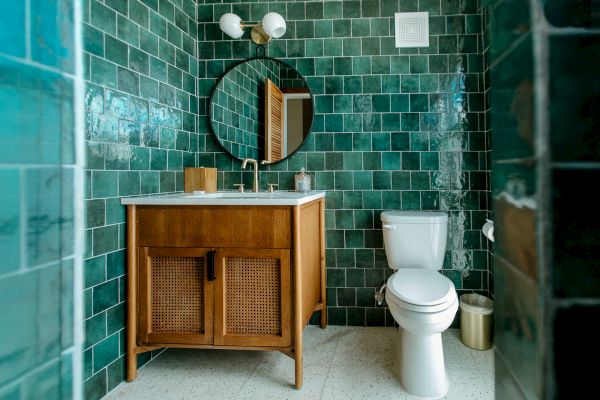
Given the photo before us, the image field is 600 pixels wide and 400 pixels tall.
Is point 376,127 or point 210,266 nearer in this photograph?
point 210,266

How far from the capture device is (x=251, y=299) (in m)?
1.87

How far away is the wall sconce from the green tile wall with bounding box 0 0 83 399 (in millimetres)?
2281

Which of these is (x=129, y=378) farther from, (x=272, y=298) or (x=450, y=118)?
(x=450, y=118)

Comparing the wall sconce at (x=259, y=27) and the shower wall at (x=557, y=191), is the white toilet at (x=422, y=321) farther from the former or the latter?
the wall sconce at (x=259, y=27)

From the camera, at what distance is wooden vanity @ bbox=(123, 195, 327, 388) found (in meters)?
1.83

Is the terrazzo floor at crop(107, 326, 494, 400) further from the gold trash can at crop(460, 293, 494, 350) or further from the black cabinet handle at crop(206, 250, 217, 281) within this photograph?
the black cabinet handle at crop(206, 250, 217, 281)

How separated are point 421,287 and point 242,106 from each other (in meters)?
1.67

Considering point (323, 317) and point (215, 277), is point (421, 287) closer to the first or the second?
point (323, 317)

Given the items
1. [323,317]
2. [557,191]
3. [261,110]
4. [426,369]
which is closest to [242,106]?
[261,110]

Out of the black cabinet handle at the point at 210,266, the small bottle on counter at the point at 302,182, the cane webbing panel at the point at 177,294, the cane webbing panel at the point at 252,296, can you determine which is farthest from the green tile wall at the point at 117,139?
the small bottle on counter at the point at 302,182

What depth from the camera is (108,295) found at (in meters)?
1.83

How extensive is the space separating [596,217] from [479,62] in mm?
2579

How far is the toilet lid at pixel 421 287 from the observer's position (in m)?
1.72

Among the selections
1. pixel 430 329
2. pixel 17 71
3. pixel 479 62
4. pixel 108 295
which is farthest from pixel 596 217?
pixel 479 62
